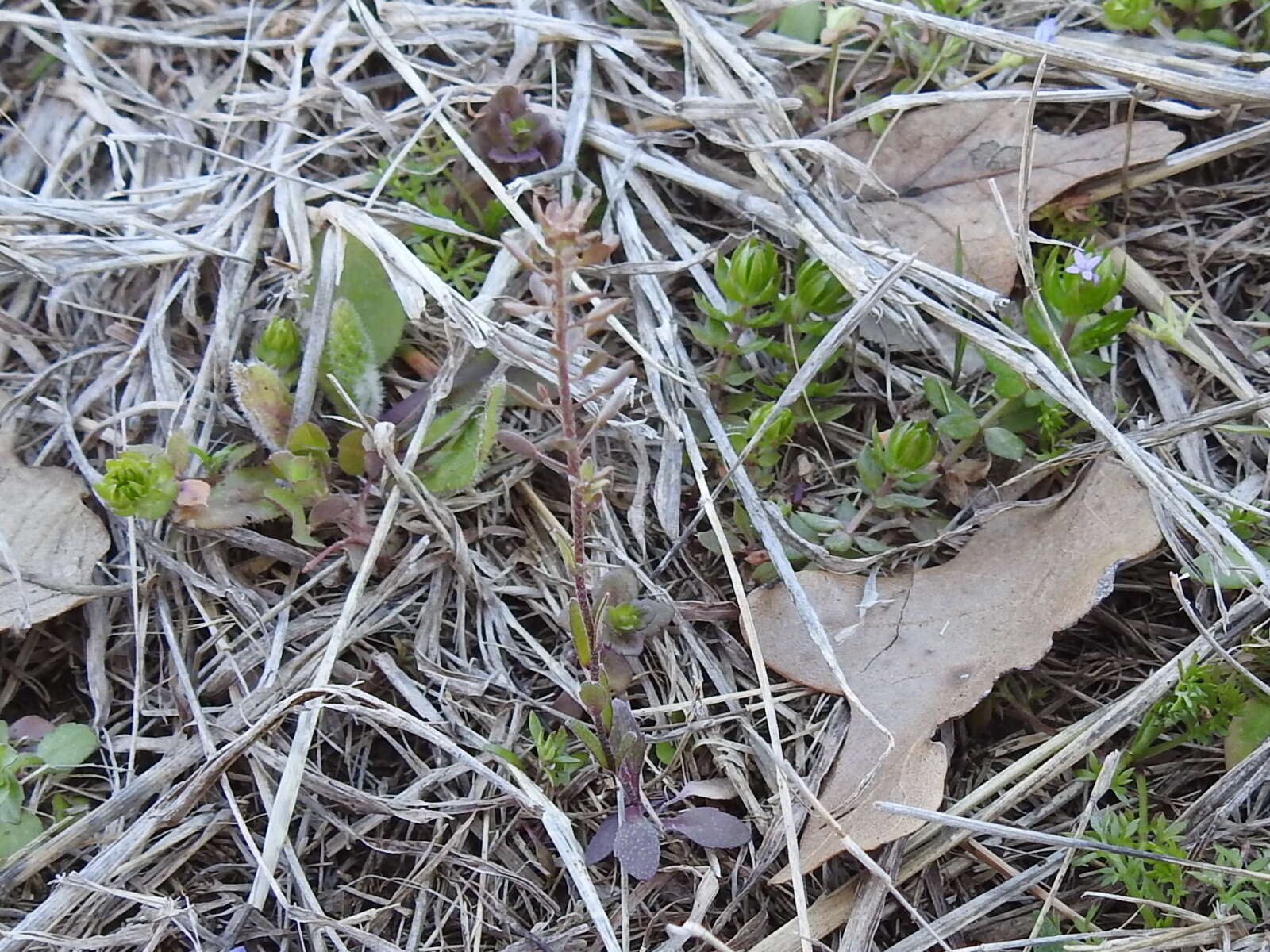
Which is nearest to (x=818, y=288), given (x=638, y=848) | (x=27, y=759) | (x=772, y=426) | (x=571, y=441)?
(x=772, y=426)

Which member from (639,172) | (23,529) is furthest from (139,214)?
(639,172)

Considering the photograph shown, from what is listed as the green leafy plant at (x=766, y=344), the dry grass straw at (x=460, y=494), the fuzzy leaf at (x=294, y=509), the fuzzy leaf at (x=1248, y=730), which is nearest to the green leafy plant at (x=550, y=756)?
the dry grass straw at (x=460, y=494)

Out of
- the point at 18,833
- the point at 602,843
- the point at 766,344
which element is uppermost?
the point at 766,344

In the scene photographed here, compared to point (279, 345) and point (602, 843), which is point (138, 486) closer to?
point (279, 345)

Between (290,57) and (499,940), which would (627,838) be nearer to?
(499,940)

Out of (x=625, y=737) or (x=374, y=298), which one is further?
(x=374, y=298)

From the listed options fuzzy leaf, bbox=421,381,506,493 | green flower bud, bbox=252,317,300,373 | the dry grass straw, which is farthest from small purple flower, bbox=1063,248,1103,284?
green flower bud, bbox=252,317,300,373
